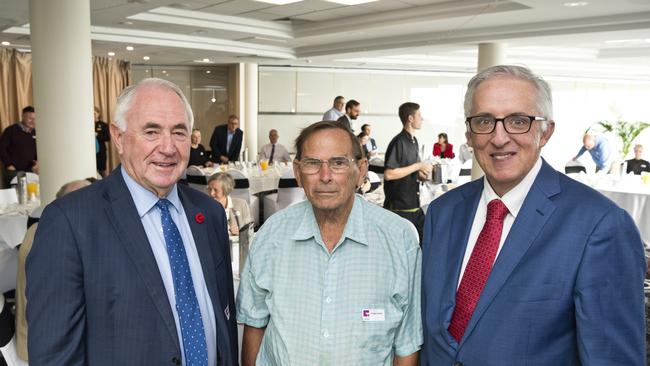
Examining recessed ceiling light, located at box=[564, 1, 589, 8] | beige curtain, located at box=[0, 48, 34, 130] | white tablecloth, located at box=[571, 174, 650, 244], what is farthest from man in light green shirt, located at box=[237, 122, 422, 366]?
beige curtain, located at box=[0, 48, 34, 130]

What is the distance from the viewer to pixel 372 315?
162cm

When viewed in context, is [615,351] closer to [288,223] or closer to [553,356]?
[553,356]

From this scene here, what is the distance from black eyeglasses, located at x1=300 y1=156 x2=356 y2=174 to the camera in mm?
1672

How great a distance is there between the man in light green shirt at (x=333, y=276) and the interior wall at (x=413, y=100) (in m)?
13.0

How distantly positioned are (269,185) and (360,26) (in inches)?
127

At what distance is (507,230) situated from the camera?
1542 millimetres

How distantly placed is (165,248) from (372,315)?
2.14 ft

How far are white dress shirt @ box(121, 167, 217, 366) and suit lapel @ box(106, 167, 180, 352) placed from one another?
0.04m

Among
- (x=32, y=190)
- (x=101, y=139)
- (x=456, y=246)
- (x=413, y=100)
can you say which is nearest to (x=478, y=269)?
(x=456, y=246)

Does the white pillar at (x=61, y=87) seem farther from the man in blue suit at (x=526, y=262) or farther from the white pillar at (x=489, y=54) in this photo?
the white pillar at (x=489, y=54)

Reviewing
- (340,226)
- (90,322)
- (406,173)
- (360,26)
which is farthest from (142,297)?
(360,26)

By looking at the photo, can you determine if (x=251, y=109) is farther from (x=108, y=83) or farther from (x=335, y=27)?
(x=335, y=27)

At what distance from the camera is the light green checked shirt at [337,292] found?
1.62 m

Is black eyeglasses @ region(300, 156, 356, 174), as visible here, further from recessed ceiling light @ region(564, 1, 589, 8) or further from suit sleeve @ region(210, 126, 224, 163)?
suit sleeve @ region(210, 126, 224, 163)
